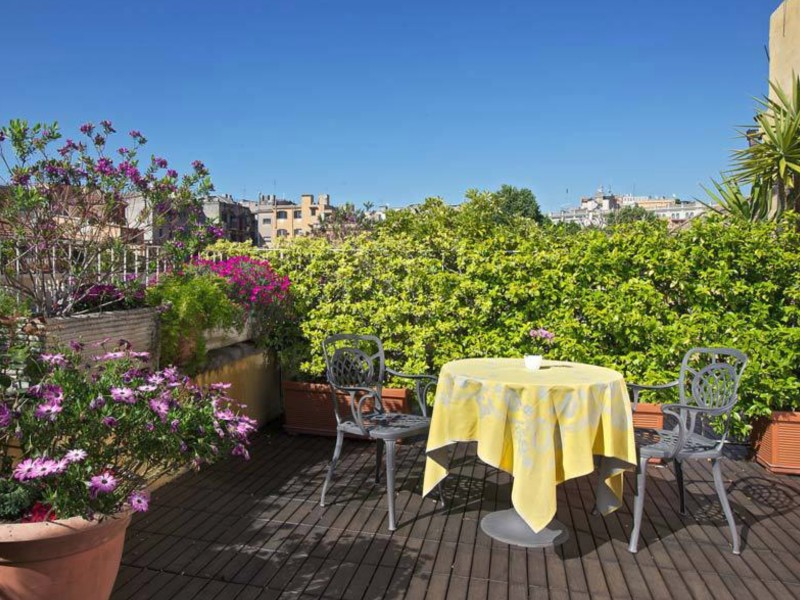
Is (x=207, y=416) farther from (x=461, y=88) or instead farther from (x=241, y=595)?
(x=461, y=88)

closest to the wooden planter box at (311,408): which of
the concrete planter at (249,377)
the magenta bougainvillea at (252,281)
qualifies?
the concrete planter at (249,377)

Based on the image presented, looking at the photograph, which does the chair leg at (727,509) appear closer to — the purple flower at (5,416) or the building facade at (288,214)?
the purple flower at (5,416)

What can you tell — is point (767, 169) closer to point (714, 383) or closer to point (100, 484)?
point (714, 383)

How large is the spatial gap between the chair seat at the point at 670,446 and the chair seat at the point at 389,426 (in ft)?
4.05

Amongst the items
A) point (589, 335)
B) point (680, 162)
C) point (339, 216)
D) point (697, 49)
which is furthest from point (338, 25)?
point (339, 216)

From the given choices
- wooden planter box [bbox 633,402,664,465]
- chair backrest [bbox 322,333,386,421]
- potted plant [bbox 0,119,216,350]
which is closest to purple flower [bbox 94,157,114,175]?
potted plant [bbox 0,119,216,350]

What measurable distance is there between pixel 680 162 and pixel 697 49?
15176mm

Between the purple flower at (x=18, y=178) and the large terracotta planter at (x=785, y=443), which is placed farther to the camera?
the large terracotta planter at (x=785, y=443)

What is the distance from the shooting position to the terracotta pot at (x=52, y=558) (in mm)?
1864

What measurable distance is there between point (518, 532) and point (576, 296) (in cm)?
214

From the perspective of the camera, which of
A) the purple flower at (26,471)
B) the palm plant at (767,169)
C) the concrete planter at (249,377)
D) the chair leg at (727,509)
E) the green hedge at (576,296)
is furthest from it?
the palm plant at (767,169)

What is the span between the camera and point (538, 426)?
281 cm

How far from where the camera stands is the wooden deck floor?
2.64 meters

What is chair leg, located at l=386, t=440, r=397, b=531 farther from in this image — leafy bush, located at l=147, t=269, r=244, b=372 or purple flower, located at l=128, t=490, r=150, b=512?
leafy bush, located at l=147, t=269, r=244, b=372
